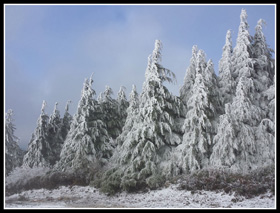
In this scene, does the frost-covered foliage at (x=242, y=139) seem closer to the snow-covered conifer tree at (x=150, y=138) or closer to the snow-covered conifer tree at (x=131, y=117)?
the snow-covered conifer tree at (x=150, y=138)

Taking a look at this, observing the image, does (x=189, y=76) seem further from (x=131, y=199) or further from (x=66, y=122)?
(x=66, y=122)

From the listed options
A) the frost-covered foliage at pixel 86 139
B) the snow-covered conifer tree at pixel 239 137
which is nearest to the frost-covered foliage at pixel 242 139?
the snow-covered conifer tree at pixel 239 137

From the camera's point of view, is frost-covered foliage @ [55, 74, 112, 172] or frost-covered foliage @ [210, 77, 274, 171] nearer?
frost-covered foliage @ [210, 77, 274, 171]

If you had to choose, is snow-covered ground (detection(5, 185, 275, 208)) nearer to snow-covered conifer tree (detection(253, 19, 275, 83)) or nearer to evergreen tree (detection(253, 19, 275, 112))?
evergreen tree (detection(253, 19, 275, 112))

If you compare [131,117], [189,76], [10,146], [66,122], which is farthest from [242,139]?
[66,122]

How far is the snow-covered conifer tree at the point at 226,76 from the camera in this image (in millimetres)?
20609

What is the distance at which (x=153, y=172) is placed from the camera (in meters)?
18.0

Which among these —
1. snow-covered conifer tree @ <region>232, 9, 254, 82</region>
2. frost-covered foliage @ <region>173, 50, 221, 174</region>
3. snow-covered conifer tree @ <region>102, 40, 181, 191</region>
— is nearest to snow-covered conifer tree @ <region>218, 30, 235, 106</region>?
snow-covered conifer tree @ <region>232, 9, 254, 82</region>

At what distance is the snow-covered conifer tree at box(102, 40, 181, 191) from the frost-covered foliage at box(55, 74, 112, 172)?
273 centimetres

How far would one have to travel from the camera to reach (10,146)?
1944 centimetres

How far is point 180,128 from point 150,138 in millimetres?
2544

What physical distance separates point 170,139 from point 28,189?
9.61 metres

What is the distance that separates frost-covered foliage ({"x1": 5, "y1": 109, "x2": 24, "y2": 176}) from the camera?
1877cm

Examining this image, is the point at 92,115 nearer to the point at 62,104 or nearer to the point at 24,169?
the point at 62,104
